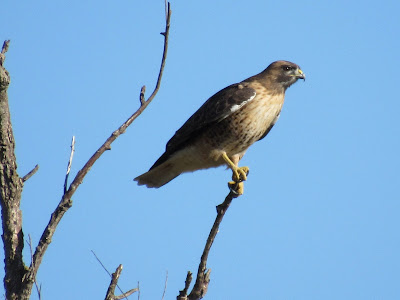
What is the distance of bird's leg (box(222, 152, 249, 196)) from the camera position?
16.7ft

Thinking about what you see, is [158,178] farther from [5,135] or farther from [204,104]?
[5,135]

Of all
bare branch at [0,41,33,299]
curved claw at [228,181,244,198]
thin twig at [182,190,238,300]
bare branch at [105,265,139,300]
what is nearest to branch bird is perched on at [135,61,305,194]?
curved claw at [228,181,244,198]

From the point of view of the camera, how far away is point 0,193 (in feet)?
9.71

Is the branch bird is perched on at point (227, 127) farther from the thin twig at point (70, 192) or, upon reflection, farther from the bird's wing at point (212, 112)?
the thin twig at point (70, 192)

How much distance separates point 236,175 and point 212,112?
2.28ft

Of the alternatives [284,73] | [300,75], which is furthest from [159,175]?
[300,75]

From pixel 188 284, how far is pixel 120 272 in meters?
0.42

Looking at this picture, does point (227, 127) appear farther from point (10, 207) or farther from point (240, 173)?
point (10, 207)

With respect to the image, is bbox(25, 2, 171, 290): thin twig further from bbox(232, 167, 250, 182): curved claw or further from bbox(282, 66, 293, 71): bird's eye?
bbox(282, 66, 293, 71): bird's eye

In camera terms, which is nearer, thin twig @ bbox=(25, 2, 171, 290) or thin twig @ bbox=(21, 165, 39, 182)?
thin twig @ bbox=(25, 2, 171, 290)

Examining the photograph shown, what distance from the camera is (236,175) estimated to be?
210 inches

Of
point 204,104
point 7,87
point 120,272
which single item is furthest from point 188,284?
point 204,104

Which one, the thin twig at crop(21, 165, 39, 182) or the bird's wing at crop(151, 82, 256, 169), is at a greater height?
the bird's wing at crop(151, 82, 256, 169)

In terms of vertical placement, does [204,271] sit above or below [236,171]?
below
